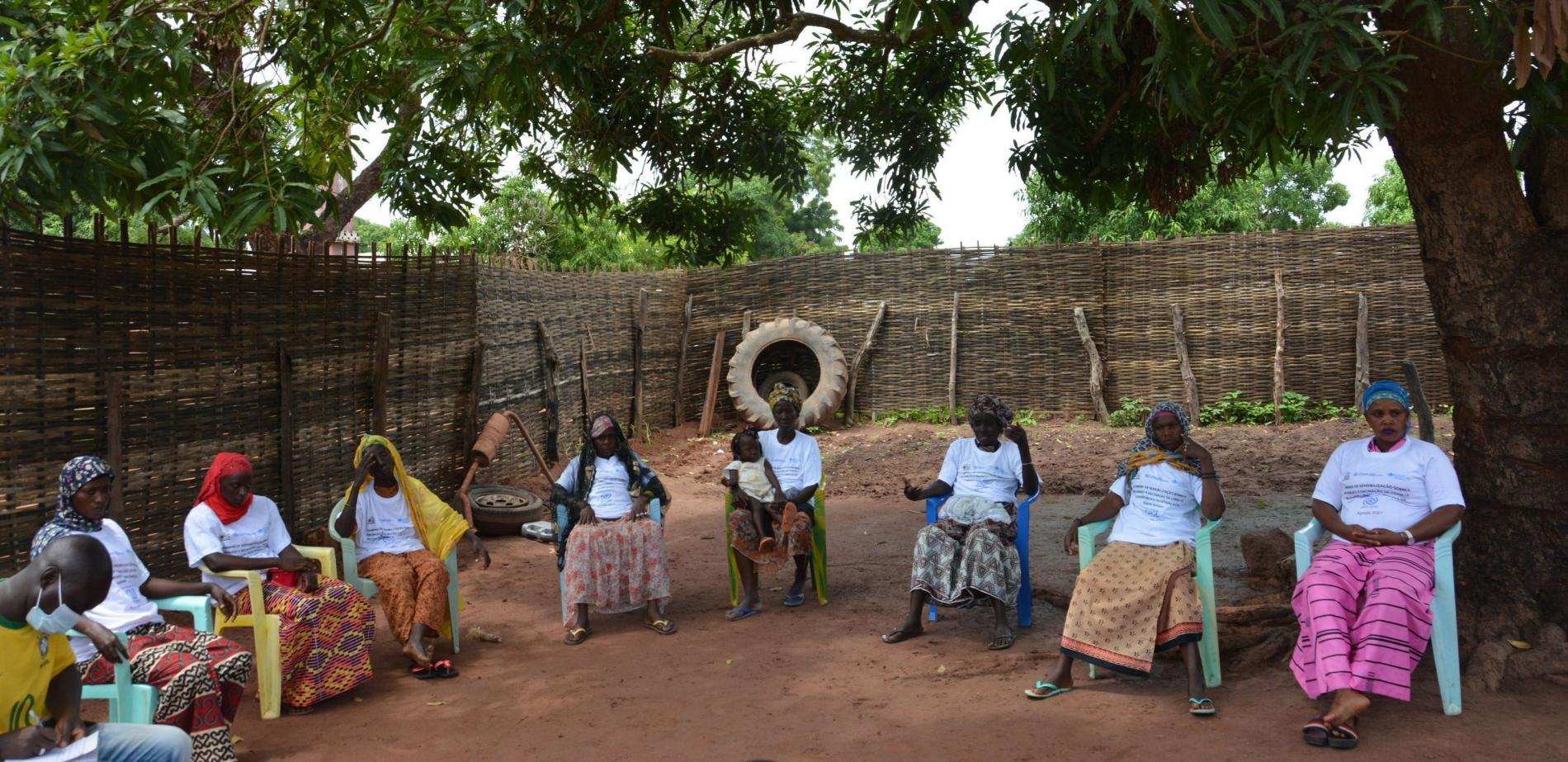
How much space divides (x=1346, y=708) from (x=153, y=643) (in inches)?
169

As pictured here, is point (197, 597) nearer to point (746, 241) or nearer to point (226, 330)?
point (226, 330)

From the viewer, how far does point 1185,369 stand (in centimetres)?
1337

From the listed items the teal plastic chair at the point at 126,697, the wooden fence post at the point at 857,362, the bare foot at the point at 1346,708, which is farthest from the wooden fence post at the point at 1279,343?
the teal plastic chair at the point at 126,697

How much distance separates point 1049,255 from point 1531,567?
948cm

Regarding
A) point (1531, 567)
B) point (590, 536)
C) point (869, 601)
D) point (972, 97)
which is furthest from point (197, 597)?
point (972, 97)

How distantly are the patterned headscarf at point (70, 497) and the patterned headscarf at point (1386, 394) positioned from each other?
4760 mm

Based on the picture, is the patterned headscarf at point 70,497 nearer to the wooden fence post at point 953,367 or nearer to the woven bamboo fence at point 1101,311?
the wooden fence post at point 953,367

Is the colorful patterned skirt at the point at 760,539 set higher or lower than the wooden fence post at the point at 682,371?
lower

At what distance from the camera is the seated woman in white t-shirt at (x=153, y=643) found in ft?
13.4

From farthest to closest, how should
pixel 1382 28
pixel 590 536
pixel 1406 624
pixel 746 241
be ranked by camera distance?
pixel 746 241
pixel 590 536
pixel 1382 28
pixel 1406 624

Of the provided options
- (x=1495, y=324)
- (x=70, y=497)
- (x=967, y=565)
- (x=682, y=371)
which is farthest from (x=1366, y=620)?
(x=682, y=371)

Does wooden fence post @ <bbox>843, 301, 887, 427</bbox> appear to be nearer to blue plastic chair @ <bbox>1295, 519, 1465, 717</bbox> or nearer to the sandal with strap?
blue plastic chair @ <bbox>1295, 519, 1465, 717</bbox>

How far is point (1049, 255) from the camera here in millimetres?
14023

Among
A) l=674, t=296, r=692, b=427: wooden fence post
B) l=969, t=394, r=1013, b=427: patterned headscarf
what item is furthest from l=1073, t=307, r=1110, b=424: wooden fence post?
l=969, t=394, r=1013, b=427: patterned headscarf
